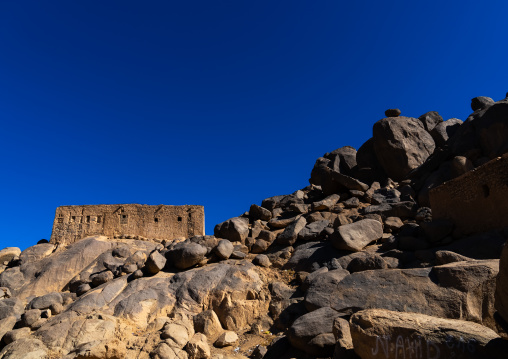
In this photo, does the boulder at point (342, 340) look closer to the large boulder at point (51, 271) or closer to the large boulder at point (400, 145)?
the large boulder at point (51, 271)

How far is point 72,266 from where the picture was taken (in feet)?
54.7

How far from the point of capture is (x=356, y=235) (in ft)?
36.9

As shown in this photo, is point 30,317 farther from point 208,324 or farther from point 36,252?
point 36,252

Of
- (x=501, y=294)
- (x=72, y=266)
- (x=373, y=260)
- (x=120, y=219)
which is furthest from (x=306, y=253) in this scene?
(x=120, y=219)

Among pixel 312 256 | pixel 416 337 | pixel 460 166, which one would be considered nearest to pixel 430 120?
pixel 460 166

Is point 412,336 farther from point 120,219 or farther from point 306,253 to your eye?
point 120,219

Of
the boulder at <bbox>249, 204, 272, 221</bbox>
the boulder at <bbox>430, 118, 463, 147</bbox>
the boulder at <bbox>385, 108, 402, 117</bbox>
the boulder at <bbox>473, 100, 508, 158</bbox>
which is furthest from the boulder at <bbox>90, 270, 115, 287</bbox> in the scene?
the boulder at <bbox>430, 118, 463, 147</bbox>

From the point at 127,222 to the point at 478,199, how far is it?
18726 mm

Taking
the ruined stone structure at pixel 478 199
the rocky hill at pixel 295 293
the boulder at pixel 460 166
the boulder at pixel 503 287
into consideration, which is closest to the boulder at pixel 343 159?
the boulder at pixel 460 166

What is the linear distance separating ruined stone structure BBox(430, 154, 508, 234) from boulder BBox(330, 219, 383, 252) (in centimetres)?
244

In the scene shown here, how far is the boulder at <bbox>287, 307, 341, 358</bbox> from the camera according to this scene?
252 inches

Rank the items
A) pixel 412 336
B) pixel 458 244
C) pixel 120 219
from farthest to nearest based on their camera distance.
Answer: pixel 120 219
pixel 458 244
pixel 412 336

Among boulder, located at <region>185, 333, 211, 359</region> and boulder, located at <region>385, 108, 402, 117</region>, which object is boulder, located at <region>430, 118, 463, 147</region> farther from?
boulder, located at <region>185, 333, 211, 359</region>

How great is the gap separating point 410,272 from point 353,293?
1.30 metres
